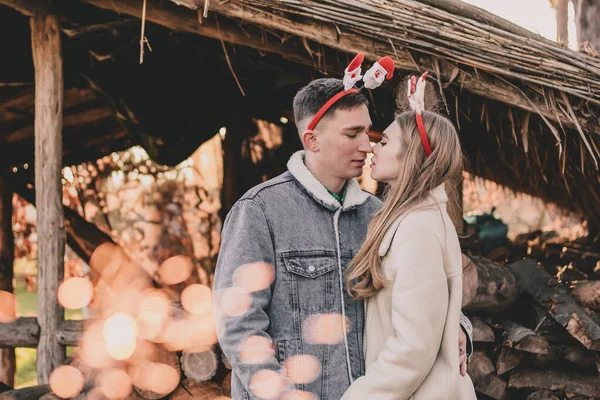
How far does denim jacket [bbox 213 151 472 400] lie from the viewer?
7.18 feet

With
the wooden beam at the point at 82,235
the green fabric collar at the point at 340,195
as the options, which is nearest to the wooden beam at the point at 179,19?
the green fabric collar at the point at 340,195

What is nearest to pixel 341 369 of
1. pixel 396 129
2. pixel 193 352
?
pixel 396 129

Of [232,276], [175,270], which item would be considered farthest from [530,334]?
[175,270]

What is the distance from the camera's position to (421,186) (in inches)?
88.9

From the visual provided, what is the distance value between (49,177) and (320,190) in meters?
2.52

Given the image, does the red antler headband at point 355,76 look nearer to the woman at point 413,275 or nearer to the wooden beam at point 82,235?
the woman at point 413,275

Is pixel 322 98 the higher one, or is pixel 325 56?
pixel 325 56

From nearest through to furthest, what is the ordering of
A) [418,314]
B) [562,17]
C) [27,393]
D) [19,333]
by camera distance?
[418,314], [27,393], [19,333], [562,17]

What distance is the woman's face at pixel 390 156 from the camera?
2381mm

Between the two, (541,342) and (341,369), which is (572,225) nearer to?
(541,342)

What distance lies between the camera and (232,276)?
7.21 feet

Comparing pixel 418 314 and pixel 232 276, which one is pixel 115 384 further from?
pixel 418 314

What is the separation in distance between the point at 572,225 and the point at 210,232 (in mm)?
4147

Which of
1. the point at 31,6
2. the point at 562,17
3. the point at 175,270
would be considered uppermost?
the point at 562,17
